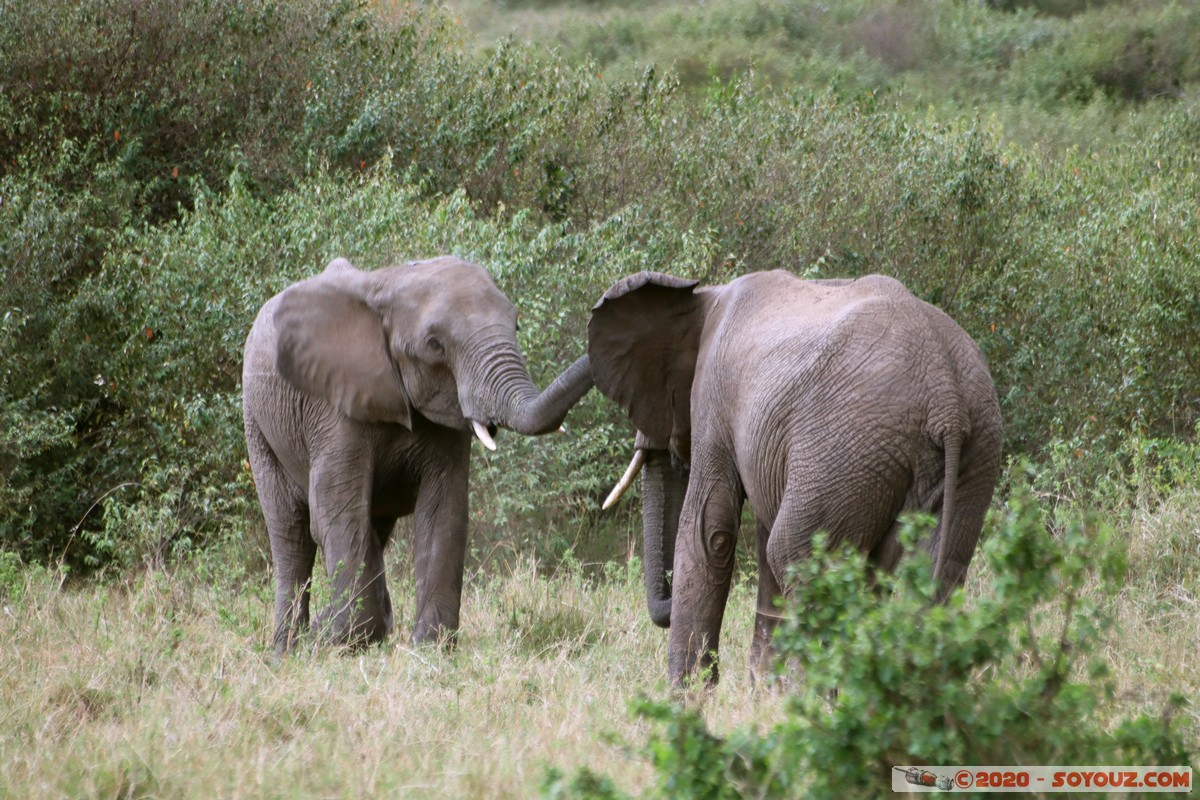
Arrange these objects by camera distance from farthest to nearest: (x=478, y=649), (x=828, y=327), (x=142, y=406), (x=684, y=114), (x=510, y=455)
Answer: (x=684, y=114)
(x=142, y=406)
(x=510, y=455)
(x=478, y=649)
(x=828, y=327)

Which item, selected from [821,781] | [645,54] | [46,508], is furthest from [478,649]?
[645,54]

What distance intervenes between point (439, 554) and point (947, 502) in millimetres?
2799

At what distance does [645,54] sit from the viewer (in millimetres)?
30547

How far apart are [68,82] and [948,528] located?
11.3 meters

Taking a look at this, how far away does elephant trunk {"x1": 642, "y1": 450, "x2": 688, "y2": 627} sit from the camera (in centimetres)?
668

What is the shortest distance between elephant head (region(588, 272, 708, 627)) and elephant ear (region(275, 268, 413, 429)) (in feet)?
3.70

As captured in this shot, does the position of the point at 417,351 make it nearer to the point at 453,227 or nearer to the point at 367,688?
the point at 367,688

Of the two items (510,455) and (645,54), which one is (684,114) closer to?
(510,455)

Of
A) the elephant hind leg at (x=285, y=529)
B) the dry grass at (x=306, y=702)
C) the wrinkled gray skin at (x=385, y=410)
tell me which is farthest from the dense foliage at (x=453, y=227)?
the wrinkled gray skin at (x=385, y=410)

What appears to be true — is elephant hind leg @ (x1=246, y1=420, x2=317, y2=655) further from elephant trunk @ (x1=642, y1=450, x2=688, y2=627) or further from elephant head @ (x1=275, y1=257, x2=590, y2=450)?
elephant trunk @ (x1=642, y1=450, x2=688, y2=627)

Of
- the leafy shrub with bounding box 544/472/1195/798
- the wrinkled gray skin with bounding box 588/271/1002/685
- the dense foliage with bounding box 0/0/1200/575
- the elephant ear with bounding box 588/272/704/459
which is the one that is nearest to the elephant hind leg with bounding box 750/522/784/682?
the wrinkled gray skin with bounding box 588/271/1002/685

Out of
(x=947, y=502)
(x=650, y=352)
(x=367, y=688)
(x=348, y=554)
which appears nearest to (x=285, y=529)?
→ (x=348, y=554)

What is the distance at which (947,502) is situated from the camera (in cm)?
504

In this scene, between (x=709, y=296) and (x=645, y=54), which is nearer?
(x=709, y=296)
